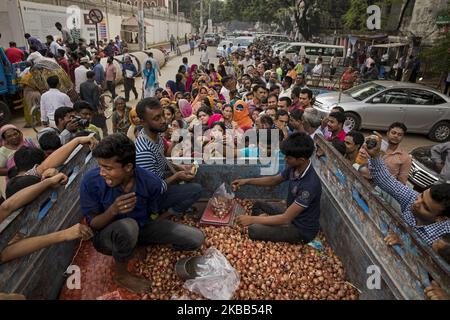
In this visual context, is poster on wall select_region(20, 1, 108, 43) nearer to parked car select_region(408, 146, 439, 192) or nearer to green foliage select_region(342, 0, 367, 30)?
parked car select_region(408, 146, 439, 192)

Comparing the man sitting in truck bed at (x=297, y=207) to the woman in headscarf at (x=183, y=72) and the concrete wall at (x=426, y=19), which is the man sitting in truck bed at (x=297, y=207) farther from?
the concrete wall at (x=426, y=19)

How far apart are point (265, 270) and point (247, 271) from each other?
18cm

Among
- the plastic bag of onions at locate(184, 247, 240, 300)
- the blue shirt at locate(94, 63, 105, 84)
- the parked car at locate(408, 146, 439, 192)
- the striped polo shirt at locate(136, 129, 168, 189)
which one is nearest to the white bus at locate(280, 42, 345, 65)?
the blue shirt at locate(94, 63, 105, 84)

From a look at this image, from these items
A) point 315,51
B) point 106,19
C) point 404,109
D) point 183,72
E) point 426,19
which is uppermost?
point 426,19

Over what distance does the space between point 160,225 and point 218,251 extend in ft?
2.06

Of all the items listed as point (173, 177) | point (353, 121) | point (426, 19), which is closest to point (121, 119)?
point (173, 177)

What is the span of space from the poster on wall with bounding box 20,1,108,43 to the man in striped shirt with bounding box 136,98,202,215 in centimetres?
1328

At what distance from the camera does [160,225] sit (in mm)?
2715

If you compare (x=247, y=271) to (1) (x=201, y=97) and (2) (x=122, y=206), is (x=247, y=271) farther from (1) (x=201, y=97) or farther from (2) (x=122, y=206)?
(1) (x=201, y=97)

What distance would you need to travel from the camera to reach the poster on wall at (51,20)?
42.2 feet

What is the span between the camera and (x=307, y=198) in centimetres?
281

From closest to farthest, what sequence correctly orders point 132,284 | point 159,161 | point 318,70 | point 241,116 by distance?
point 132,284, point 159,161, point 241,116, point 318,70

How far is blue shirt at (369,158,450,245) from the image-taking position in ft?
7.60

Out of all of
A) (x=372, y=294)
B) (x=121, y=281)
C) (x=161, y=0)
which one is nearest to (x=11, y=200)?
(x=121, y=281)
